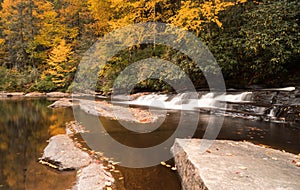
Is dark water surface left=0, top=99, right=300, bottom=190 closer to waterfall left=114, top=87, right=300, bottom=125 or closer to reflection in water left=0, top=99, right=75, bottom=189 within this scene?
reflection in water left=0, top=99, right=75, bottom=189

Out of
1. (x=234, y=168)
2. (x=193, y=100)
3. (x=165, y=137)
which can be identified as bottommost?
(x=193, y=100)

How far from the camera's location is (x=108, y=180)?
279 centimetres

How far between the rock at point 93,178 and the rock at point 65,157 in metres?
0.24

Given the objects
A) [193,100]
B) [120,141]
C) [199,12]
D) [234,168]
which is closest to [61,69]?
[193,100]

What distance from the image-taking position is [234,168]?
7.79 feet

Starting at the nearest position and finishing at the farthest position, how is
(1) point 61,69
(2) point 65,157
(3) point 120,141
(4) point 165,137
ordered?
1. (2) point 65,157
2. (3) point 120,141
3. (4) point 165,137
4. (1) point 61,69

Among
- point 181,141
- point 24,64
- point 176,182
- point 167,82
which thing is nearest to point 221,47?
point 167,82

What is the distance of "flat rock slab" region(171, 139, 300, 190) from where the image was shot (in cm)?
199

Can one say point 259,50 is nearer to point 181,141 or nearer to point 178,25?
point 178,25

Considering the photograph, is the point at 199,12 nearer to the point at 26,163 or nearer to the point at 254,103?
the point at 254,103

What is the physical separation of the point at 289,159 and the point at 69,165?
2.92 m

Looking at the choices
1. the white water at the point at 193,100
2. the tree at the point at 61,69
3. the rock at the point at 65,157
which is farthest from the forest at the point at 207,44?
the rock at the point at 65,157

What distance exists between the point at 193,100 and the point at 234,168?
7880mm

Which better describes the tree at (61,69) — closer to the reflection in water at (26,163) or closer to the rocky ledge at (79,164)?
the reflection in water at (26,163)
